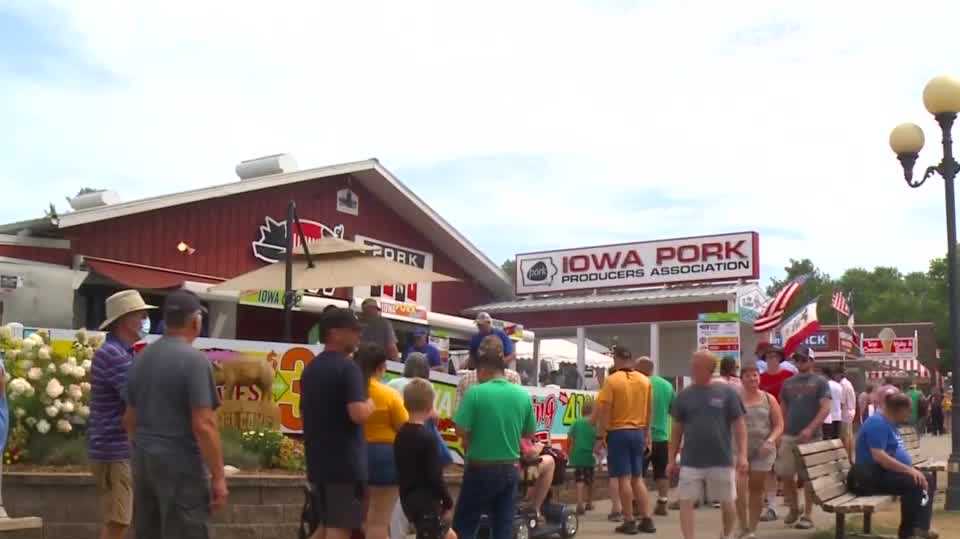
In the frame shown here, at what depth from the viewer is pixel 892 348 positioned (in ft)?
173

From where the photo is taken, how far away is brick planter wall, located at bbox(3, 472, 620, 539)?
9164mm

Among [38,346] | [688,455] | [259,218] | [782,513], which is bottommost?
[782,513]

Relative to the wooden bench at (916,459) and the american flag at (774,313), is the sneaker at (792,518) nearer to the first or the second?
the wooden bench at (916,459)

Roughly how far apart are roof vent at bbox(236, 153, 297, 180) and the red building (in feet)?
0.38

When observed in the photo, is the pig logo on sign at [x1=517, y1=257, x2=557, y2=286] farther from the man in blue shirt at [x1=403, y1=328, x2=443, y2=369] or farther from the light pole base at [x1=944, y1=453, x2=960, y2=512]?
the light pole base at [x1=944, y1=453, x2=960, y2=512]

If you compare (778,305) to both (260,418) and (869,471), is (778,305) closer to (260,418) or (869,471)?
(869,471)

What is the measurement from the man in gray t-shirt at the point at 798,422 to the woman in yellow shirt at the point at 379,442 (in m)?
5.24

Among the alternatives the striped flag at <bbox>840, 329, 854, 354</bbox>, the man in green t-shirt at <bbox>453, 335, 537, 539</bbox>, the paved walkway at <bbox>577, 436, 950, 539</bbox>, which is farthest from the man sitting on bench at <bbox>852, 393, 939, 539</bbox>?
the striped flag at <bbox>840, 329, 854, 354</bbox>

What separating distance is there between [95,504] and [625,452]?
496 centimetres

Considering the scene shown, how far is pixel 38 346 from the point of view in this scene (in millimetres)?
9742

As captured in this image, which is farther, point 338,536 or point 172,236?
point 172,236

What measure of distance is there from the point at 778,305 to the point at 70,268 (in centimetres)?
1270

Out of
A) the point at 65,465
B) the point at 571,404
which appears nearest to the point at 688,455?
the point at 65,465

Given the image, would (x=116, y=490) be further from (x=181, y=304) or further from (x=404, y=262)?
(x=404, y=262)
